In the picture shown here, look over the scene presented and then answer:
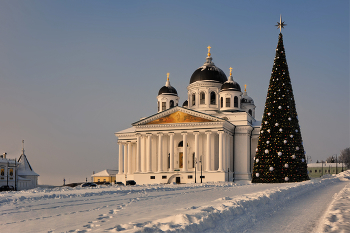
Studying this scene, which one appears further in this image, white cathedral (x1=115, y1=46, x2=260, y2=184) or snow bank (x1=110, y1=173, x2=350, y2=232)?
white cathedral (x1=115, y1=46, x2=260, y2=184)

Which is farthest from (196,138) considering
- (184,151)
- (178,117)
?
(178,117)

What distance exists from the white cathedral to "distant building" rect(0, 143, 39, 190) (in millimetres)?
16355

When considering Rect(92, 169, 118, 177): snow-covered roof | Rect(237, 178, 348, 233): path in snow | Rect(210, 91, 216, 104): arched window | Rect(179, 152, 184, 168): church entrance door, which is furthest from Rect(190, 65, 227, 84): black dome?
Rect(237, 178, 348, 233): path in snow

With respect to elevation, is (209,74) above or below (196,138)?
above

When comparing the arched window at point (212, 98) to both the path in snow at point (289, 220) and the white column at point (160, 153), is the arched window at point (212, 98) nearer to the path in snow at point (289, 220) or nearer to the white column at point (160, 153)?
the white column at point (160, 153)

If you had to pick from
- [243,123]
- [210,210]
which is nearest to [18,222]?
[210,210]

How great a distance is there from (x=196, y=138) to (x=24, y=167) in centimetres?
3505

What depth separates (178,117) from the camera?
197 ft

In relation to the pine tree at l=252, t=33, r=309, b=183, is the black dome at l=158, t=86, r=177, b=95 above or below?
above

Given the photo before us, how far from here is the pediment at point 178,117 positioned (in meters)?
58.8

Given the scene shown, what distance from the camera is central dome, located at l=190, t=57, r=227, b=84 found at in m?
69.5

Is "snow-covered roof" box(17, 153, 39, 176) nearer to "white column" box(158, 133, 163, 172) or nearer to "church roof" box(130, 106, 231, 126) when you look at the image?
"church roof" box(130, 106, 231, 126)

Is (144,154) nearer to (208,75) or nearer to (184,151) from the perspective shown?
(184,151)

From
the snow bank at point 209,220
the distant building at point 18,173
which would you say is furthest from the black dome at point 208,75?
the snow bank at point 209,220
